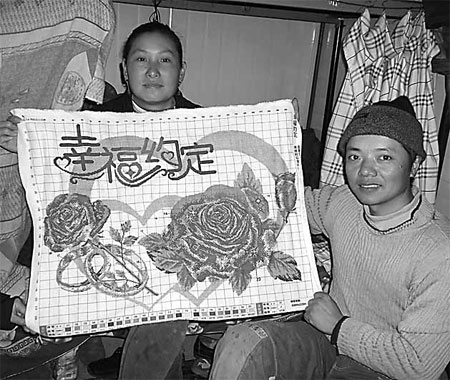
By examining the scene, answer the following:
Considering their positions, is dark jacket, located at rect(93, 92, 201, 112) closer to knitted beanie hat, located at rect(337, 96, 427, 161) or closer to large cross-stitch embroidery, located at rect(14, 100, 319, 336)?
large cross-stitch embroidery, located at rect(14, 100, 319, 336)

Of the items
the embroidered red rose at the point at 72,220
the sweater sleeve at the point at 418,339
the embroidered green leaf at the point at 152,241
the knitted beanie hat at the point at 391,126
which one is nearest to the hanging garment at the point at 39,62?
the embroidered red rose at the point at 72,220

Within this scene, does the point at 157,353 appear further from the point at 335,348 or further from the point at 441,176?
the point at 441,176

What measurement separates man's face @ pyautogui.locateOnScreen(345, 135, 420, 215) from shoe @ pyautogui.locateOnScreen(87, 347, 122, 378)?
81 cm

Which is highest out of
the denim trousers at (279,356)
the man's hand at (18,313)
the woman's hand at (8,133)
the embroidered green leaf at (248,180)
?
the woman's hand at (8,133)

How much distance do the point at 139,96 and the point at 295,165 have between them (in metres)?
0.41

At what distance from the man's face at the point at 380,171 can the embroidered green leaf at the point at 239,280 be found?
0.27m

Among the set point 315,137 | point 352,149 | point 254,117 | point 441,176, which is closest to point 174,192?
point 254,117

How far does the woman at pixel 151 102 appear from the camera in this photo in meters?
1.12

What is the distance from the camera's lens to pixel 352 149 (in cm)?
108

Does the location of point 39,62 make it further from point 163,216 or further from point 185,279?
point 185,279

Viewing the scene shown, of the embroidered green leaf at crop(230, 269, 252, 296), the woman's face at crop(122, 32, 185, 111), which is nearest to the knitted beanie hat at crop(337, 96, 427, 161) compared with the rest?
the embroidered green leaf at crop(230, 269, 252, 296)

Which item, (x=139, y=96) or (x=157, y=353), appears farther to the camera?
(x=139, y=96)

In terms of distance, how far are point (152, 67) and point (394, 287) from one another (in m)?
0.71

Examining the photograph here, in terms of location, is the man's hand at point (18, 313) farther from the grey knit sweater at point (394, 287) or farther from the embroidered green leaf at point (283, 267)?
the grey knit sweater at point (394, 287)
